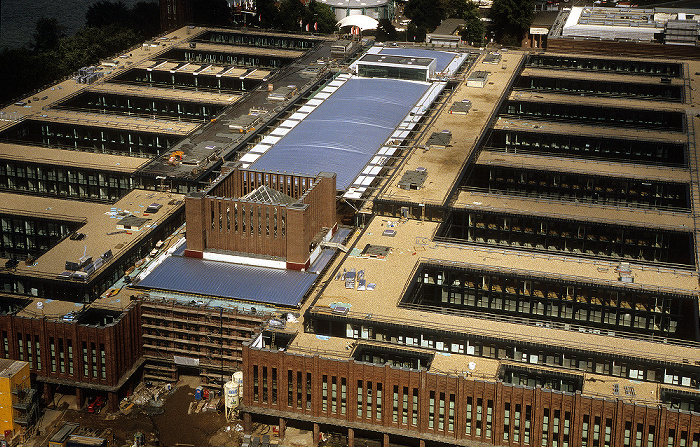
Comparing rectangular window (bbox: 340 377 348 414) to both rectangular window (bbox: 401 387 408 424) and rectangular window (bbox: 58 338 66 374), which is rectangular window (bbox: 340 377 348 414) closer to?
rectangular window (bbox: 401 387 408 424)

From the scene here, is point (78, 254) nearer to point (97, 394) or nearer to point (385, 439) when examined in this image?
point (97, 394)

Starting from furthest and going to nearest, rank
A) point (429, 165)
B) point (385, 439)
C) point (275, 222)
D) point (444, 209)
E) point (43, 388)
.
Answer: point (429, 165) < point (444, 209) < point (275, 222) < point (43, 388) < point (385, 439)

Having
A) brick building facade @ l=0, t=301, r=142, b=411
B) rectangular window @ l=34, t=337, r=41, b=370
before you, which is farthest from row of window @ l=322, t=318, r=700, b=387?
rectangular window @ l=34, t=337, r=41, b=370

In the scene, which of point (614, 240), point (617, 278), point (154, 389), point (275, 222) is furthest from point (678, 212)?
point (154, 389)

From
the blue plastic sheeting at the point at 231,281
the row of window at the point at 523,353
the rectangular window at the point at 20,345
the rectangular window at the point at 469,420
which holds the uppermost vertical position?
the blue plastic sheeting at the point at 231,281

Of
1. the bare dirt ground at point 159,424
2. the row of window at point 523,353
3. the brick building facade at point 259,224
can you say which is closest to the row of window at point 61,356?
the bare dirt ground at point 159,424

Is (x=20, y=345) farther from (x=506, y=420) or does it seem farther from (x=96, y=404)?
(x=506, y=420)

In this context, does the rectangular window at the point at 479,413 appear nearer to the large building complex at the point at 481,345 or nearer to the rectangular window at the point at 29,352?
the large building complex at the point at 481,345

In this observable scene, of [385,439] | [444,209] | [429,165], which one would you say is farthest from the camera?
[429,165]
